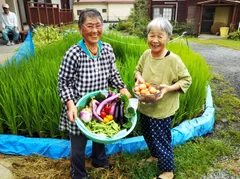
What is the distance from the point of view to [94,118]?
1.40 metres

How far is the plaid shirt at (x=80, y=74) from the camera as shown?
140 centimetres

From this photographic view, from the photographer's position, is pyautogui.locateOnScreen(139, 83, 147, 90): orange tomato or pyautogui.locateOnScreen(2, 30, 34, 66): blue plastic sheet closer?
pyautogui.locateOnScreen(139, 83, 147, 90): orange tomato

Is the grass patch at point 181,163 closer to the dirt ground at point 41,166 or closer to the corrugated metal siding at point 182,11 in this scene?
the dirt ground at point 41,166

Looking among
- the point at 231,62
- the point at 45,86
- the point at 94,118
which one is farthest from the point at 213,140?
the point at 231,62

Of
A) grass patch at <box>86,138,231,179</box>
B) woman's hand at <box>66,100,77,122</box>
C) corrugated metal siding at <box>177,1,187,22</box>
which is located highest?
corrugated metal siding at <box>177,1,187,22</box>

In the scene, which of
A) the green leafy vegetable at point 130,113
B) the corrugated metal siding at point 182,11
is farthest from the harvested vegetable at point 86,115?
the corrugated metal siding at point 182,11

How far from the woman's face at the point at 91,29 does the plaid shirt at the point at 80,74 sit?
9 cm

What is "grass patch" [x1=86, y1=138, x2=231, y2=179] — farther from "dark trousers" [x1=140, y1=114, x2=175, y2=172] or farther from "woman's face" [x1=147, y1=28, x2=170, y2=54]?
"woman's face" [x1=147, y1=28, x2=170, y2=54]

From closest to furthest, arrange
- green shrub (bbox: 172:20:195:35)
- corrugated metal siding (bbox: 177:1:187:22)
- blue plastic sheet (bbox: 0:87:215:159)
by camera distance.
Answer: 1. blue plastic sheet (bbox: 0:87:215:159)
2. green shrub (bbox: 172:20:195:35)
3. corrugated metal siding (bbox: 177:1:187:22)

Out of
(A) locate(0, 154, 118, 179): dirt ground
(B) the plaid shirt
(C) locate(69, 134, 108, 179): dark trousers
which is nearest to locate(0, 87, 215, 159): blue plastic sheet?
(A) locate(0, 154, 118, 179): dirt ground

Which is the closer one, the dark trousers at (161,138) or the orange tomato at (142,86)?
the orange tomato at (142,86)

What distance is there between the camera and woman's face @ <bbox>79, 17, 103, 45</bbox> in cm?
135

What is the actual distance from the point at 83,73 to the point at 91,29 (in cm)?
29

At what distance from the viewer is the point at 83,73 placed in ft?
4.75
